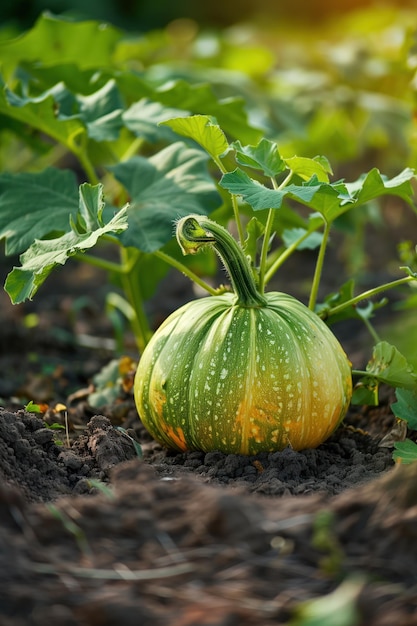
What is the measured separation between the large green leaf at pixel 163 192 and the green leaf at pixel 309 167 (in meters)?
0.45

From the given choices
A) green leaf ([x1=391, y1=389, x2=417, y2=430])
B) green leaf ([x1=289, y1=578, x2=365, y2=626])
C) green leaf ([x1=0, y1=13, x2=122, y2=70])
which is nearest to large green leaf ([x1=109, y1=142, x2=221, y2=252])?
green leaf ([x1=391, y1=389, x2=417, y2=430])

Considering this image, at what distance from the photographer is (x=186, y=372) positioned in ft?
8.02

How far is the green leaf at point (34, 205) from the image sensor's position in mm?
2752

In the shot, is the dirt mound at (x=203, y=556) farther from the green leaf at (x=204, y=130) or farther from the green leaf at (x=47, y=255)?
the green leaf at (x=204, y=130)

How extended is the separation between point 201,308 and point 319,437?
504 millimetres

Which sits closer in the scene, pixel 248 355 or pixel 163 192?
pixel 248 355

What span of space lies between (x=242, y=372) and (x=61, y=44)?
8.59 feet

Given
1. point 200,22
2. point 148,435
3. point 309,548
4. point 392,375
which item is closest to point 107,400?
point 148,435

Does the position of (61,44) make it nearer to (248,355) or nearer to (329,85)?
(329,85)

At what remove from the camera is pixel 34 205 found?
2.91 metres

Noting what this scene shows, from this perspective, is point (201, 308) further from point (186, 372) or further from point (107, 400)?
point (107, 400)

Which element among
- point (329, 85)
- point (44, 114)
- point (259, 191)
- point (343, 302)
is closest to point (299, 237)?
point (343, 302)

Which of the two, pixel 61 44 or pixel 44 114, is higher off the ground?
pixel 61 44

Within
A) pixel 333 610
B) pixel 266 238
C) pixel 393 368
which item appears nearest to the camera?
pixel 333 610
